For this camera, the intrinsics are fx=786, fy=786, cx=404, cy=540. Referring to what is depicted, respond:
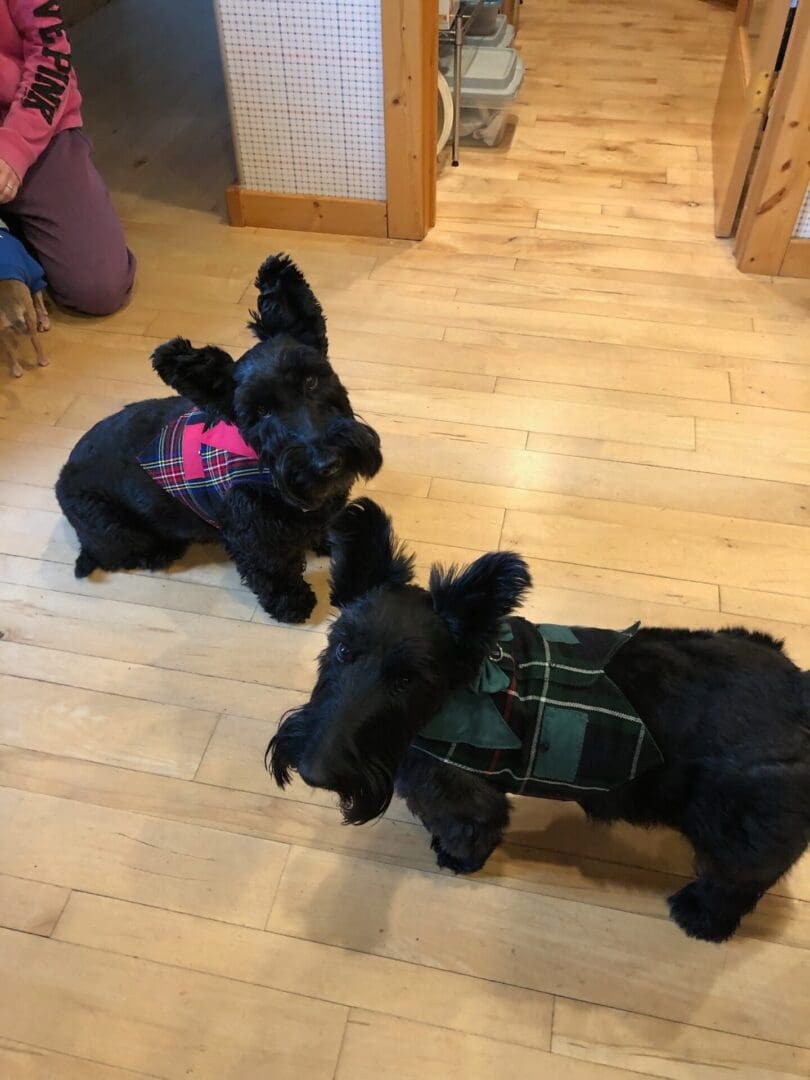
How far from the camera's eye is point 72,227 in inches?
107

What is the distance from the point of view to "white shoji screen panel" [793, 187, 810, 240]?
2.70 metres

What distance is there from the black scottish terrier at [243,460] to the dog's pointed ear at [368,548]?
34cm

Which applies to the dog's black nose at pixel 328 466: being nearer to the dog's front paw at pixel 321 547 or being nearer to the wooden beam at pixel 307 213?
the dog's front paw at pixel 321 547

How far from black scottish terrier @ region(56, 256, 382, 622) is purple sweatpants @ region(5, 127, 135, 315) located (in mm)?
1089

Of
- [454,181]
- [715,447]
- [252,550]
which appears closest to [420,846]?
[252,550]

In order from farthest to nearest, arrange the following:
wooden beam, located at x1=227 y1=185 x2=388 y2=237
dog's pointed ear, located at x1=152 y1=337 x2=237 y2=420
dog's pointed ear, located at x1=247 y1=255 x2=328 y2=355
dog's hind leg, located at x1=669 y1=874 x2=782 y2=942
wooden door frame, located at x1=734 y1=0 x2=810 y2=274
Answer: wooden beam, located at x1=227 y1=185 x2=388 y2=237 → wooden door frame, located at x1=734 y1=0 x2=810 y2=274 → dog's pointed ear, located at x1=247 y1=255 x2=328 y2=355 → dog's pointed ear, located at x1=152 y1=337 x2=237 y2=420 → dog's hind leg, located at x1=669 y1=874 x2=782 y2=942

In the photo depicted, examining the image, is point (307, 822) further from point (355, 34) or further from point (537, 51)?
point (537, 51)

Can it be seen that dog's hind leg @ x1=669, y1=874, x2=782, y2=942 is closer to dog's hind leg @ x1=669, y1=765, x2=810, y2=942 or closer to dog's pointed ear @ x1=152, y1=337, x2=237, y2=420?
dog's hind leg @ x1=669, y1=765, x2=810, y2=942

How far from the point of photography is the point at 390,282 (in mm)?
2908

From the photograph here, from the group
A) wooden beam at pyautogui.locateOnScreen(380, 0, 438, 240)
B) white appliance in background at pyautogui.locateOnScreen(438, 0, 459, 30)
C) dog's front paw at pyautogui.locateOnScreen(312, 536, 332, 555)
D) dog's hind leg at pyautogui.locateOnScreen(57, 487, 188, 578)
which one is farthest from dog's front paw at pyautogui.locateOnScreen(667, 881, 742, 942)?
white appliance in background at pyautogui.locateOnScreen(438, 0, 459, 30)

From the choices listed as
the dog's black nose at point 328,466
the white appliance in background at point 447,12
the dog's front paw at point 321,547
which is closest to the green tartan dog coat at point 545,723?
the dog's black nose at point 328,466

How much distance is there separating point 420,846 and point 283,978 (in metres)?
0.34

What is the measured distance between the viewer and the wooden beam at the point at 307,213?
3053 mm

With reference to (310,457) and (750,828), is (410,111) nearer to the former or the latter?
(310,457)
